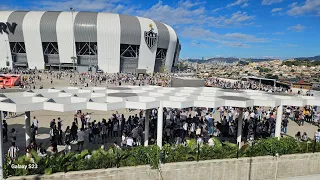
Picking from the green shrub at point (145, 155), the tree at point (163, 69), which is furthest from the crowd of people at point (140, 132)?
the tree at point (163, 69)

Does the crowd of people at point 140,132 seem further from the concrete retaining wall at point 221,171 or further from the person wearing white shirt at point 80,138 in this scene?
the concrete retaining wall at point 221,171

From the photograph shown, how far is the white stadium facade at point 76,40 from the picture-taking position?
70250 millimetres

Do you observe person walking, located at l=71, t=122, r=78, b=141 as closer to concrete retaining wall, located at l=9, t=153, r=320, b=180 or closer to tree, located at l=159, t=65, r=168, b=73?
concrete retaining wall, located at l=9, t=153, r=320, b=180

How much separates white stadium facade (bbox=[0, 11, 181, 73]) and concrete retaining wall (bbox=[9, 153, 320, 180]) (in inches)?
2557

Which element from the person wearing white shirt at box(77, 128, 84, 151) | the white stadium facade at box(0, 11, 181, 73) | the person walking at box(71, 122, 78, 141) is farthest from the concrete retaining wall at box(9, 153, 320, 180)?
the white stadium facade at box(0, 11, 181, 73)

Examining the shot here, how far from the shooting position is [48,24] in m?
69.8

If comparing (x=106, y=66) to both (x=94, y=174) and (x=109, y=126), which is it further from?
(x=94, y=174)

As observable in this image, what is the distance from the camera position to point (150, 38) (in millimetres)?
75938

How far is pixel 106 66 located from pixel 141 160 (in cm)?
6654

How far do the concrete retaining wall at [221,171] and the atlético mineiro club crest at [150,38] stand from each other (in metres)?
68.3

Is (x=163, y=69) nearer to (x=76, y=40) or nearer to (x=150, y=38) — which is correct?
(x=150, y=38)

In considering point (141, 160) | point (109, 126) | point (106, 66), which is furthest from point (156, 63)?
point (141, 160)

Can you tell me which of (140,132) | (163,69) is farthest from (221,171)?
(163,69)

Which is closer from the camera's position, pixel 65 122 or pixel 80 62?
pixel 65 122
